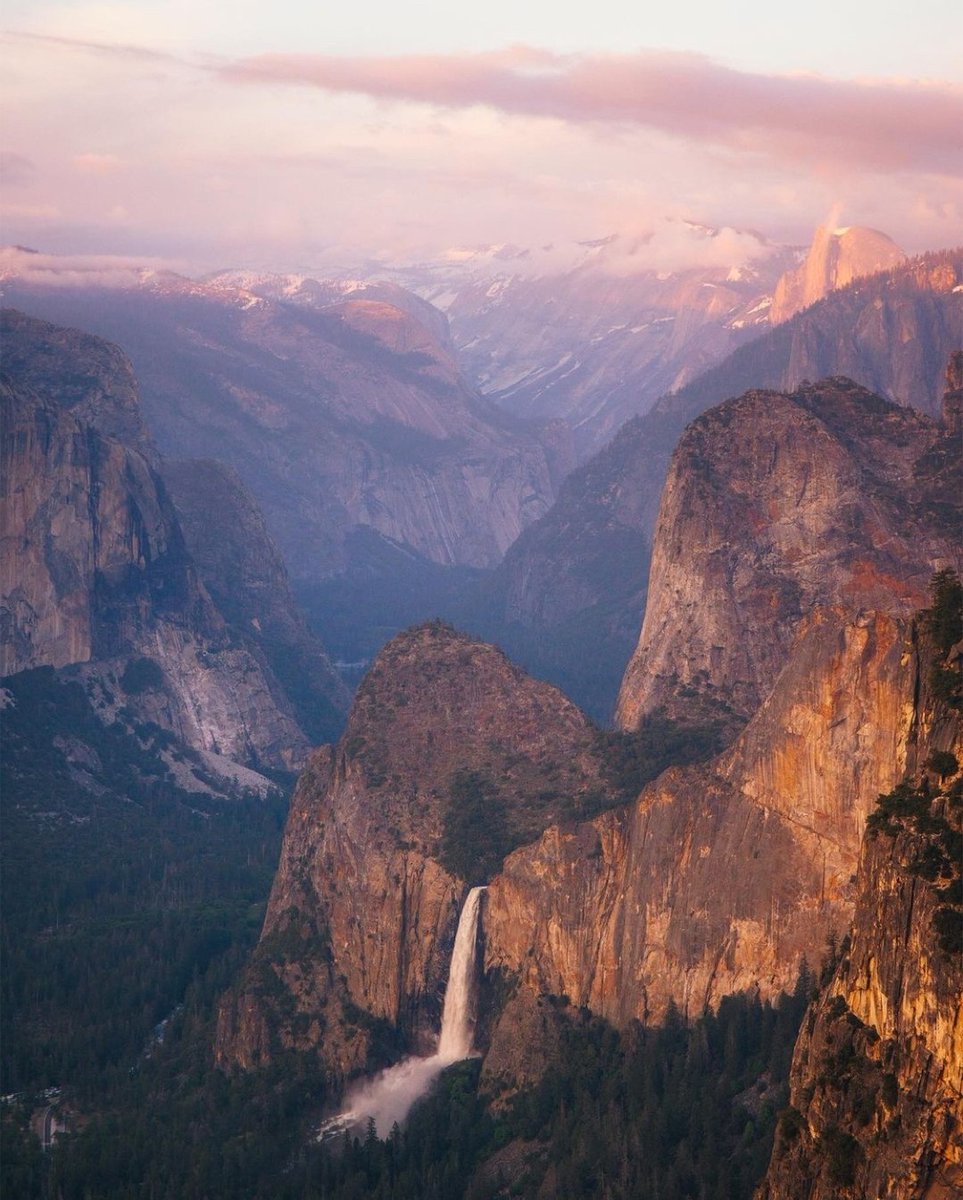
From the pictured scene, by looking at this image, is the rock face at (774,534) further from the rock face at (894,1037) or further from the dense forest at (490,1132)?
the rock face at (894,1037)

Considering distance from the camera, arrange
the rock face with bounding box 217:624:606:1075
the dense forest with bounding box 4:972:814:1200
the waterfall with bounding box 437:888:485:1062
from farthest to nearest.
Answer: the rock face with bounding box 217:624:606:1075 < the waterfall with bounding box 437:888:485:1062 < the dense forest with bounding box 4:972:814:1200

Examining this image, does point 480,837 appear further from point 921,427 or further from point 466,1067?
point 921,427

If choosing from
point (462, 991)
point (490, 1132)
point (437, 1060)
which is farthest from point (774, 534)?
point (490, 1132)

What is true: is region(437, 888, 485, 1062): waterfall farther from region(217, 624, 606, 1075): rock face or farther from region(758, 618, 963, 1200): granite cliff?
region(758, 618, 963, 1200): granite cliff

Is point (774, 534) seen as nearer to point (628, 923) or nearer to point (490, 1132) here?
point (628, 923)

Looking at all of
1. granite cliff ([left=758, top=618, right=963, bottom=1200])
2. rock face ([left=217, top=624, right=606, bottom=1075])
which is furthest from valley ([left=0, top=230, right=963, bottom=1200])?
rock face ([left=217, top=624, right=606, bottom=1075])
